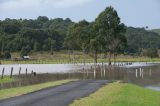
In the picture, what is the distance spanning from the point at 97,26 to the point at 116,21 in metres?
7.46

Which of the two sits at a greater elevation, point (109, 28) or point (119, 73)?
point (109, 28)

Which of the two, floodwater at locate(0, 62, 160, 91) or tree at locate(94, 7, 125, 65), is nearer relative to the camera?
floodwater at locate(0, 62, 160, 91)

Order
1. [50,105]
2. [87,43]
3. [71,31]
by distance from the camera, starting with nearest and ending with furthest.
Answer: [50,105] → [87,43] → [71,31]

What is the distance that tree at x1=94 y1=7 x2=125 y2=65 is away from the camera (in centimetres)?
13325

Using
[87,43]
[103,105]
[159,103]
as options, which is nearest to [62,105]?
[103,105]

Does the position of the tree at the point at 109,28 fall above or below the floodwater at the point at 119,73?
above

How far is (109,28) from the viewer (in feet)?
449

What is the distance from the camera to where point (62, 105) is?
74.8ft

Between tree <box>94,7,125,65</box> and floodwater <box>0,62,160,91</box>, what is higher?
tree <box>94,7,125,65</box>

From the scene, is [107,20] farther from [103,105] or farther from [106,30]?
[103,105]

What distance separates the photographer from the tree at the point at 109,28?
133 metres

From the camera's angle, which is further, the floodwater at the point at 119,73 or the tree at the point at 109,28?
the tree at the point at 109,28

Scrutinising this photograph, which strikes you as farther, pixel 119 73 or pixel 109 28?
pixel 109 28

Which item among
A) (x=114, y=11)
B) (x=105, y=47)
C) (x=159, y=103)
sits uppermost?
(x=114, y=11)
